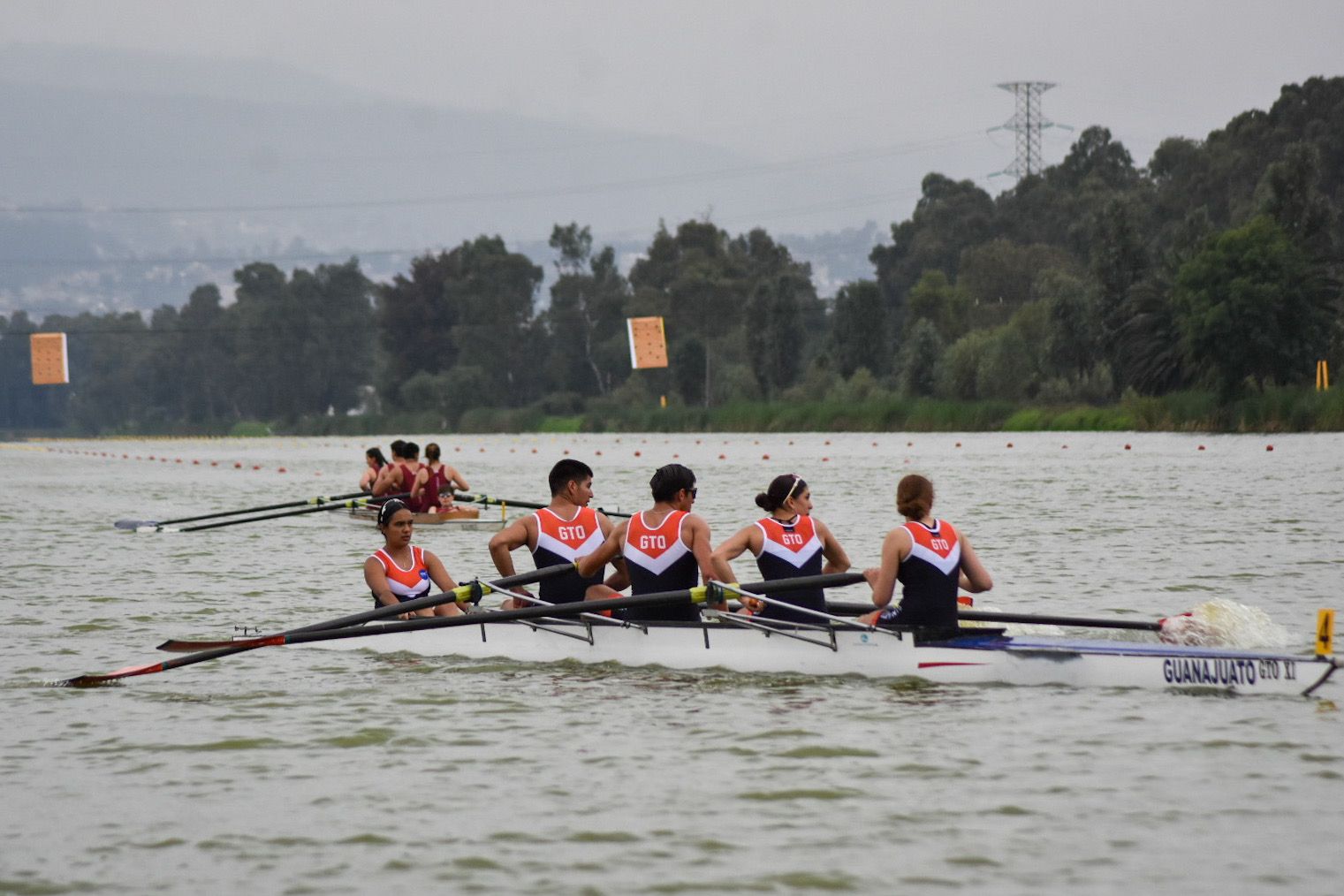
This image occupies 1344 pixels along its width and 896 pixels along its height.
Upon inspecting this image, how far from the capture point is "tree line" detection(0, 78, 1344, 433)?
2250 inches

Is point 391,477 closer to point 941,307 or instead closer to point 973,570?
point 973,570

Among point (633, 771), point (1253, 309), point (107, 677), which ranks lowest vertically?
point (633, 771)

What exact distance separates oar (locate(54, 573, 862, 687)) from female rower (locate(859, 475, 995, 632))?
43 centimetres

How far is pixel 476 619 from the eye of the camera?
12.0 metres

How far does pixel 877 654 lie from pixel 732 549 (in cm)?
122

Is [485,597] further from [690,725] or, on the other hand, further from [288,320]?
[288,320]

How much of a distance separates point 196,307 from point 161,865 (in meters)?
182

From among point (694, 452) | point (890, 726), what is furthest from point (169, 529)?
point (694, 452)

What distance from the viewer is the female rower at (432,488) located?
24750 mm

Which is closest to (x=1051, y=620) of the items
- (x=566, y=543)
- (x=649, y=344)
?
(x=566, y=543)

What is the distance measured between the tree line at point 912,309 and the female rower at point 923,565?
144 ft

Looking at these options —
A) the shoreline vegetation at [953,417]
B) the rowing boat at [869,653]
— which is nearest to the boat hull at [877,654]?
the rowing boat at [869,653]

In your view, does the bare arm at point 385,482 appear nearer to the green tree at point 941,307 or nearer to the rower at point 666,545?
the rower at point 666,545

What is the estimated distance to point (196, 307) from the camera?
598 feet
